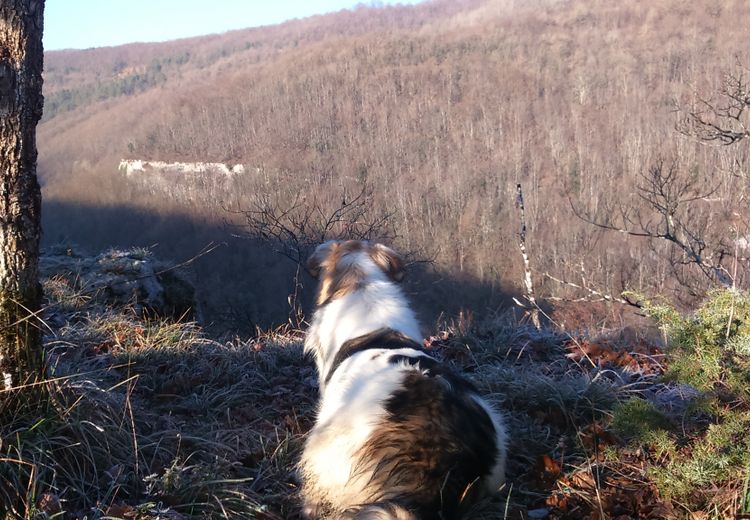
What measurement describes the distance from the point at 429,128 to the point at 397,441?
9666cm

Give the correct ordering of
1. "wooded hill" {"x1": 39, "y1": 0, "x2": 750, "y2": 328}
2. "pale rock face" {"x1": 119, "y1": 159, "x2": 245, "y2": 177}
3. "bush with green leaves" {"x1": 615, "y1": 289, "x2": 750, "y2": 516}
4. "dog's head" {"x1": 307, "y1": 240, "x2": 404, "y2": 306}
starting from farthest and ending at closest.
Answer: "pale rock face" {"x1": 119, "y1": 159, "x2": 245, "y2": 177}, "wooded hill" {"x1": 39, "y1": 0, "x2": 750, "y2": 328}, "dog's head" {"x1": 307, "y1": 240, "x2": 404, "y2": 306}, "bush with green leaves" {"x1": 615, "y1": 289, "x2": 750, "y2": 516}

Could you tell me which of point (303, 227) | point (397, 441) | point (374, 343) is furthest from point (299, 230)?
point (397, 441)

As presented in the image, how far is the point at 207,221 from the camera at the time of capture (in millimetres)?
74125

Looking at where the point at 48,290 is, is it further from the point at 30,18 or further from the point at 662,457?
the point at 662,457

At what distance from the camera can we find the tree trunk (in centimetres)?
292

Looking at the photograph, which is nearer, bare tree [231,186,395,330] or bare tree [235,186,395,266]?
bare tree [231,186,395,330]

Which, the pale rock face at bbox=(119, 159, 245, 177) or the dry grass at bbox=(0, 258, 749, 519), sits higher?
the dry grass at bbox=(0, 258, 749, 519)

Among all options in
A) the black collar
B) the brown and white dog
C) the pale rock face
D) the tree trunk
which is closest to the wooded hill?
the pale rock face

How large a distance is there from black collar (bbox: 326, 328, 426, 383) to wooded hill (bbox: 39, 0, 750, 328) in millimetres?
44577

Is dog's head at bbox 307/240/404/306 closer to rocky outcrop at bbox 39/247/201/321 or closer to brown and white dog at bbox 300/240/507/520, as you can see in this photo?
brown and white dog at bbox 300/240/507/520

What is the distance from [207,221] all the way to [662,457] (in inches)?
2937

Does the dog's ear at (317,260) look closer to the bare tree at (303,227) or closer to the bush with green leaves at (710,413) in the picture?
the bush with green leaves at (710,413)

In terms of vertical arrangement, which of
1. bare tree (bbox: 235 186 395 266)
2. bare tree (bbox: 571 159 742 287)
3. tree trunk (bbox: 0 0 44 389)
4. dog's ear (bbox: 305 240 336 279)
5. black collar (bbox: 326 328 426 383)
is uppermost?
tree trunk (bbox: 0 0 44 389)

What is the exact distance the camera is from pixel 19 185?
2.97 m
